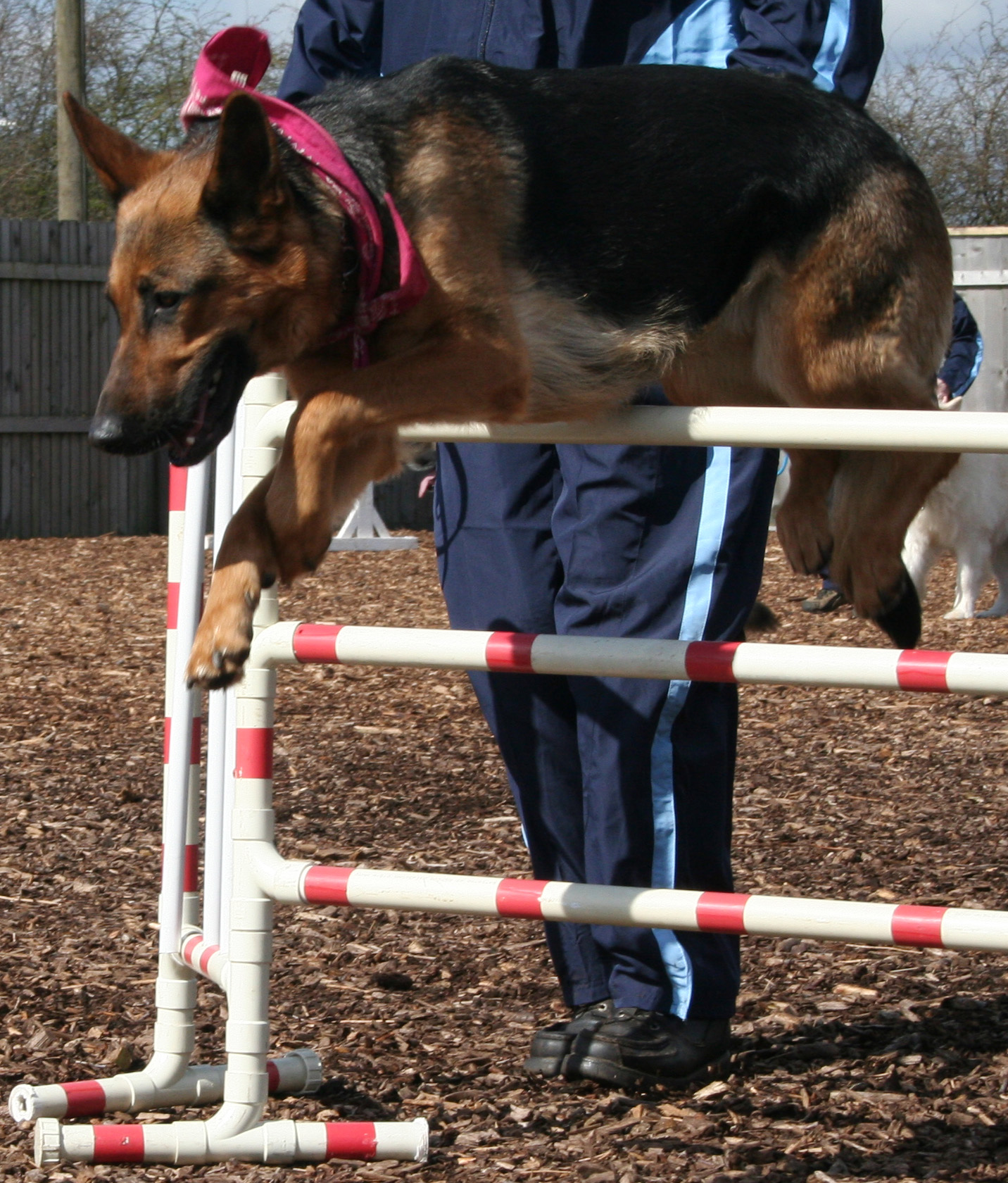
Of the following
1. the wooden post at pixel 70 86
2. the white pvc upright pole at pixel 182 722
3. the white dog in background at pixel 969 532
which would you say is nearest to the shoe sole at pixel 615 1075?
the white pvc upright pole at pixel 182 722

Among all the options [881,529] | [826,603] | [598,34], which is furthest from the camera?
[826,603]

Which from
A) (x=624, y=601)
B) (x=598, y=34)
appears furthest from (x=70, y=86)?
(x=624, y=601)

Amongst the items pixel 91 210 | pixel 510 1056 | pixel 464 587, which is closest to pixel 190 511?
pixel 464 587

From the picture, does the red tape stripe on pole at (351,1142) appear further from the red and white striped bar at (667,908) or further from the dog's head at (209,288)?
the dog's head at (209,288)

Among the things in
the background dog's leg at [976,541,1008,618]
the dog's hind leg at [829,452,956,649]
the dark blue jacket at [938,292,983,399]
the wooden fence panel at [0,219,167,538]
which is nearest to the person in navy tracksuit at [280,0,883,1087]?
the dog's hind leg at [829,452,956,649]

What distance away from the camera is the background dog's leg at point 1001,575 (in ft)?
29.3

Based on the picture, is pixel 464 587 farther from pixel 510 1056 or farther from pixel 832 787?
pixel 832 787

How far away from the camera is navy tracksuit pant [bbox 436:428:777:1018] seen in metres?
3.00

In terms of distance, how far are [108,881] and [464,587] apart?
1.82 meters

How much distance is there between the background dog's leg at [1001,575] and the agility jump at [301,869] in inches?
260

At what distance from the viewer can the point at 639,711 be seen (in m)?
3.01

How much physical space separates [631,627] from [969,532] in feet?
20.5

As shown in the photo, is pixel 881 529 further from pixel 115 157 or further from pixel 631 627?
pixel 115 157

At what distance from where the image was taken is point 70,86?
13.5 m
